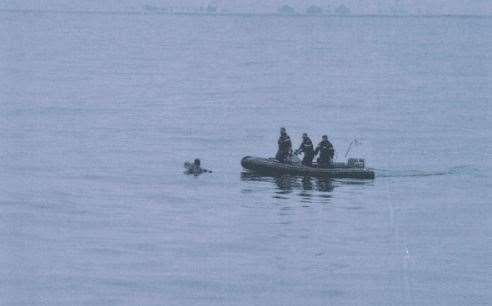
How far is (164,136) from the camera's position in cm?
6856

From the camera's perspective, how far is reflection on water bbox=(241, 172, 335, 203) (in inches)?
1731

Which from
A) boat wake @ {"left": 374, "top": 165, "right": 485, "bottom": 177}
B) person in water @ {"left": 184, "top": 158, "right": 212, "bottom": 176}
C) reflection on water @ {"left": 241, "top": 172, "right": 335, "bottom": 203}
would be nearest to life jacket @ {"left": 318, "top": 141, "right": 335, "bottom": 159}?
reflection on water @ {"left": 241, "top": 172, "right": 335, "bottom": 203}

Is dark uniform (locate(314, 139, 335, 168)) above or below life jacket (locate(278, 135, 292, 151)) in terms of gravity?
below

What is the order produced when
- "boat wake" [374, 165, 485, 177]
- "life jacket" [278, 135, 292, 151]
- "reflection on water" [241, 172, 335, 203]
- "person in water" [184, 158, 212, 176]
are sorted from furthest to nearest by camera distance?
"boat wake" [374, 165, 485, 177] < "person in water" [184, 158, 212, 176] < "life jacket" [278, 135, 292, 151] < "reflection on water" [241, 172, 335, 203]

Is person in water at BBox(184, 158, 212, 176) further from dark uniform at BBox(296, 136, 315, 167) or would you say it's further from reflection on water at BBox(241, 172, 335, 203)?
dark uniform at BBox(296, 136, 315, 167)

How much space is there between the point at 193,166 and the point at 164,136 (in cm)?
1923

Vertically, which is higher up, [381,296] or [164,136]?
[164,136]

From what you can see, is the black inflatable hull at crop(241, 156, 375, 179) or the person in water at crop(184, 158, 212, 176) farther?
the person in water at crop(184, 158, 212, 176)

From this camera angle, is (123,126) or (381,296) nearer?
(381,296)

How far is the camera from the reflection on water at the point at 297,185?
43969 mm

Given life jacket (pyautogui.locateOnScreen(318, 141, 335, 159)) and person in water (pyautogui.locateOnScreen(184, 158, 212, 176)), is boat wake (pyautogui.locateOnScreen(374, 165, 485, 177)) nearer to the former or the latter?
life jacket (pyautogui.locateOnScreen(318, 141, 335, 159))

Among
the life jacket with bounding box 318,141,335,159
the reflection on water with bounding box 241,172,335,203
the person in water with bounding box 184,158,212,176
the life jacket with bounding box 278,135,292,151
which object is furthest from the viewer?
the person in water with bounding box 184,158,212,176

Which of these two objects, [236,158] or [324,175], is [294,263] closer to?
[324,175]

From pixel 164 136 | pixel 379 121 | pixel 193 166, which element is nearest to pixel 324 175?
pixel 193 166
